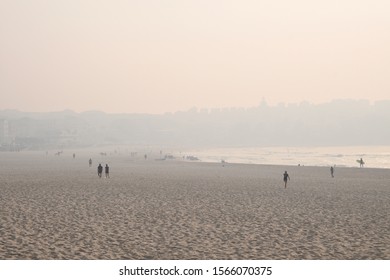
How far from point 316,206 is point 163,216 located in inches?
367

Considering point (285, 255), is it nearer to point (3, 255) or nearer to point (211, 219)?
point (211, 219)

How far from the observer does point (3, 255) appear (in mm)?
12508

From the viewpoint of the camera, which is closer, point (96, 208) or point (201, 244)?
point (201, 244)

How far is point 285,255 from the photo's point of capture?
13.0 meters

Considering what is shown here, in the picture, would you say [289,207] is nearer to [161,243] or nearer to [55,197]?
[161,243]

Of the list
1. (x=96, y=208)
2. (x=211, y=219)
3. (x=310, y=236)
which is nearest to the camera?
(x=310, y=236)

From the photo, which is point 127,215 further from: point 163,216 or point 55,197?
point 55,197
